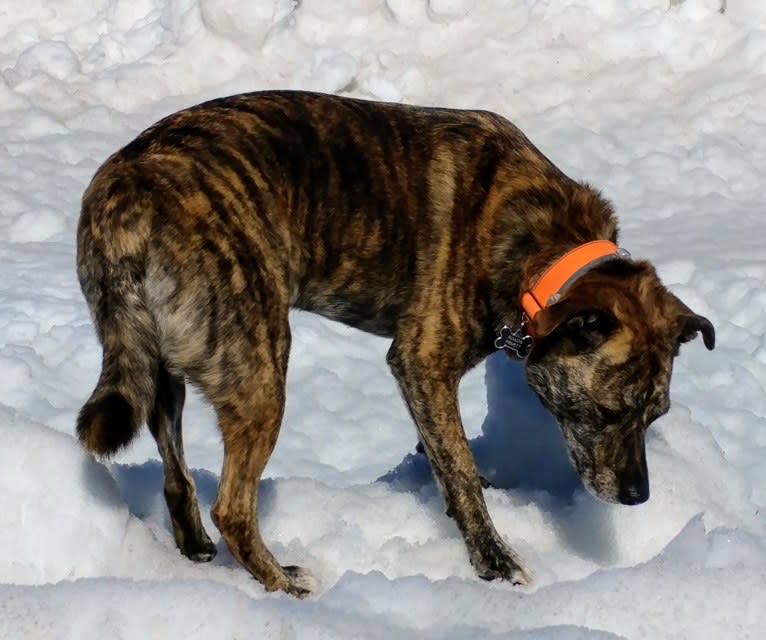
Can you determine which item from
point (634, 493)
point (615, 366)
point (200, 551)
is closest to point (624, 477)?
point (634, 493)

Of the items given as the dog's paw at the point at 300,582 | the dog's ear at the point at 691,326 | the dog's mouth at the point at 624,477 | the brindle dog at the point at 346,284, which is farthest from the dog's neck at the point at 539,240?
the dog's paw at the point at 300,582

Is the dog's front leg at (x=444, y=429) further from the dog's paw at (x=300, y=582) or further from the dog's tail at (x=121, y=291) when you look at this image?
the dog's tail at (x=121, y=291)

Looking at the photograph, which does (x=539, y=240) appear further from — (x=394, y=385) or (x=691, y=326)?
(x=394, y=385)

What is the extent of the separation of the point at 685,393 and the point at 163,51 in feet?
16.5

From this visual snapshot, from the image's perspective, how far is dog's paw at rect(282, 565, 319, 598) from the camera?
3514mm

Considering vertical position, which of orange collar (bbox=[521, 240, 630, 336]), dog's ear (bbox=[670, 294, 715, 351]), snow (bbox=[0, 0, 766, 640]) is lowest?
snow (bbox=[0, 0, 766, 640])

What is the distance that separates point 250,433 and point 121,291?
0.58 meters

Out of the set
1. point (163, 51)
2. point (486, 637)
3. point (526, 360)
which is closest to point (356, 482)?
point (526, 360)

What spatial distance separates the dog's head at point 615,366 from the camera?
12.0 feet

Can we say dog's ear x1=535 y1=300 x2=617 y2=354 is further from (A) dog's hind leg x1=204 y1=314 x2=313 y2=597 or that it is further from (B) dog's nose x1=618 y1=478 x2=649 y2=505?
(A) dog's hind leg x1=204 y1=314 x2=313 y2=597

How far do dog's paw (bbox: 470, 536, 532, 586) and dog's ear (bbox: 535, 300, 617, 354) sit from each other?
659mm

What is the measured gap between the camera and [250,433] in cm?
355

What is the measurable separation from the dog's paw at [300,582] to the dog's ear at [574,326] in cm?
100

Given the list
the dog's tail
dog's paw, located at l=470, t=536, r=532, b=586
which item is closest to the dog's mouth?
dog's paw, located at l=470, t=536, r=532, b=586
